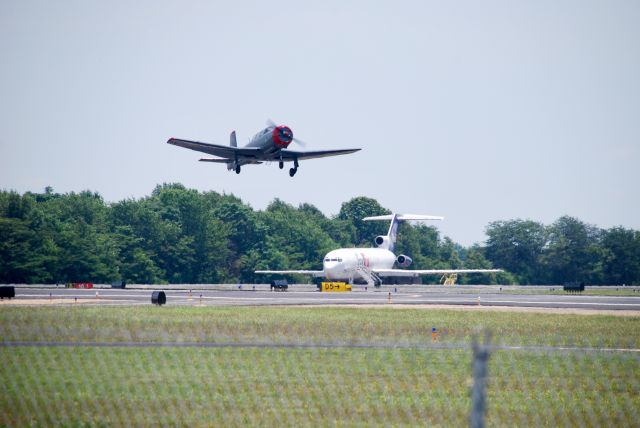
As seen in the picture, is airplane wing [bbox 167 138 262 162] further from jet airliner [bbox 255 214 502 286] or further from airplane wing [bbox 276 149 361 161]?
jet airliner [bbox 255 214 502 286]

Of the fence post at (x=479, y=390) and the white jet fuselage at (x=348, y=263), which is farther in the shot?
the white jet fuselage at (x=348, y=263)

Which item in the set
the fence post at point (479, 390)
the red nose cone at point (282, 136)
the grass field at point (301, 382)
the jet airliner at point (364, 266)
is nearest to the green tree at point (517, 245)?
the jet airliner at point (364, 266)

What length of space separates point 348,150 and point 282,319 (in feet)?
87.7

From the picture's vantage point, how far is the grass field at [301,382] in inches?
543

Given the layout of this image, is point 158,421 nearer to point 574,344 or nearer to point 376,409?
point 376,409

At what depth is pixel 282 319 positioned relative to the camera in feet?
116

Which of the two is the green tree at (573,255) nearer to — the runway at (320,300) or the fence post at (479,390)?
the runway at (320,300)

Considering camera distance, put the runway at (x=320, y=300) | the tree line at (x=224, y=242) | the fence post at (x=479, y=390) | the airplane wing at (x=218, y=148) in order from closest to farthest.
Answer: the fence post at (x=479, y=390), the runway at (x=320, y=300), the airplane wing at (x=218, y=148), the tree line at (x=224, y=242)

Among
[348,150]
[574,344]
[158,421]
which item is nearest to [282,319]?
[574,344]

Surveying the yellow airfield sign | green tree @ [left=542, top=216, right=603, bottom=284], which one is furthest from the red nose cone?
green tree @ [left=542, top=216, right=603, bottom=284]

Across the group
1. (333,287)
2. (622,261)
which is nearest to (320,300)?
(333,287)

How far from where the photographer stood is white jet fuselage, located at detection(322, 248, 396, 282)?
301 ft

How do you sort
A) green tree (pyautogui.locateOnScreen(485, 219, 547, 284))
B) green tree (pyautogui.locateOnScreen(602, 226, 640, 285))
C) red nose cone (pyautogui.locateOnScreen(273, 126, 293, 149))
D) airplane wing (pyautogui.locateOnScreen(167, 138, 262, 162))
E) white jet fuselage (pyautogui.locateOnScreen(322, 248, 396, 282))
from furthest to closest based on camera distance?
green tree (pyautogui.locateOnScreen(485, 219, 547, 284)) < green tree (pyautogui.locateOnScreen(602, 226, 640, 285)) < white jet fuselage (pyautogui.locateOnScreen(322, 248, 396, 282)) < airplane wing (pyautogui.locateOnScreen(167, 138, 262, 162)) < red nose cone (pyautogui.locateOnScreen(273, 126, 293, 149))

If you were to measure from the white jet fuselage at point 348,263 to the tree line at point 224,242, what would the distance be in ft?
85.0
